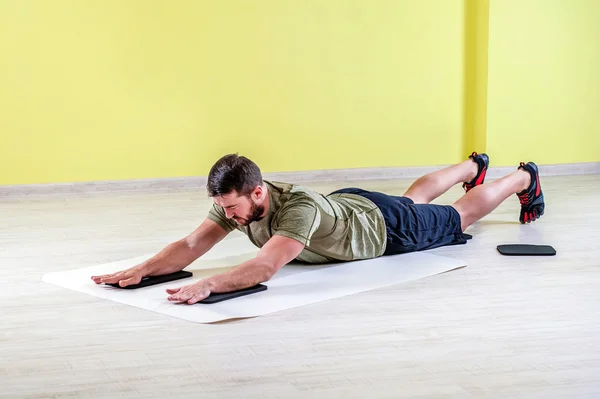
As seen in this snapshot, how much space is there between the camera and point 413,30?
19.3 feet

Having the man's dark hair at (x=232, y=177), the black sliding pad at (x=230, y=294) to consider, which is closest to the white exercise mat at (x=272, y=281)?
the black sliding pad at (x=230, y=294)

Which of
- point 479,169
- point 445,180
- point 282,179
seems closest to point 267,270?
point 445,180

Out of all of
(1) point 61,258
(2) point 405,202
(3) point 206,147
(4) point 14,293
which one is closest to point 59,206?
(3) point 206,147

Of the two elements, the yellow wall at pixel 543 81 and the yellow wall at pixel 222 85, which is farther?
the yellow wall at pixel 543 81

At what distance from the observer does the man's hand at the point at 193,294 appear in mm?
2910

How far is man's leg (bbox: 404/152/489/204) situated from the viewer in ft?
13.1

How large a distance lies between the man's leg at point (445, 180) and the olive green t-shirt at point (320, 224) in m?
0.54

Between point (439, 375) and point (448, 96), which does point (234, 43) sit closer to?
point (448, 96)

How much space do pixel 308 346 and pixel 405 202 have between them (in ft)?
4.10

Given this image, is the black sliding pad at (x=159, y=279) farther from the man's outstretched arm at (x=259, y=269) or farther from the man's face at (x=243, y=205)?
the man's face at (x=243, y=205)

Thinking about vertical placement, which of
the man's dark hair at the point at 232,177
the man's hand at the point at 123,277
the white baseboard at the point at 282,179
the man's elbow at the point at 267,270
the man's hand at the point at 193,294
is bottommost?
the white baseboard at the point at 282,179

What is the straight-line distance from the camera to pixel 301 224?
3.07m

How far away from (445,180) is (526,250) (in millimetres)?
566

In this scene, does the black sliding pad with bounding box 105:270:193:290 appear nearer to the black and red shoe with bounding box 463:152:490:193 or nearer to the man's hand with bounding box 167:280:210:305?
the man's hand with bounding box 167:280:210:305
